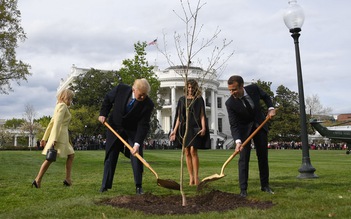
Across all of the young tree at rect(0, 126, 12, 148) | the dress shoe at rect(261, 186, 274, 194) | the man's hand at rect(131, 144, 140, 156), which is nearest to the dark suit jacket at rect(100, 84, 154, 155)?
the man's hand at rect(131, 144, 140, 156)

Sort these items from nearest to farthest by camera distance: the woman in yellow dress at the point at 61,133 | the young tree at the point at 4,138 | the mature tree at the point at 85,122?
the woman in yellow dress at the point at 61,133 < the mature tree at the point at 85,122 < the young tree at the point at 4,138

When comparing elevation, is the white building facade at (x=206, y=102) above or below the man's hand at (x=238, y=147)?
above

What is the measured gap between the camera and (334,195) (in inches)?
227

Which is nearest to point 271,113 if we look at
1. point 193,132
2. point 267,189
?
point 267,189

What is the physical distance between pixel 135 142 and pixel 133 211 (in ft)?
5.38

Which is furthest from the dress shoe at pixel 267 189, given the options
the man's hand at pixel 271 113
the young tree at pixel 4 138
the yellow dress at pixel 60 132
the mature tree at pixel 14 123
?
the mature tree at pixel 14 123

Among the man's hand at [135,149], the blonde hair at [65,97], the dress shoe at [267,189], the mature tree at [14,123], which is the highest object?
the mature tree at [14,123]

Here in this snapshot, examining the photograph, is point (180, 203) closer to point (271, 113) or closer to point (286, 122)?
point (271, 113)

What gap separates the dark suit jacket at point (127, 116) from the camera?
245 inches

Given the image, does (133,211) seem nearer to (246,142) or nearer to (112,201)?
(112,201)

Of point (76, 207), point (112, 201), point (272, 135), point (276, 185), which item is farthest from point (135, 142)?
point (272, 135)

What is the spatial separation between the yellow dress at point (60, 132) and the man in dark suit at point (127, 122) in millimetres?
1435

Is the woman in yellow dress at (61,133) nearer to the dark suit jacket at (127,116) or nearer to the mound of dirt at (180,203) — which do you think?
the dark suit jacket at (127,116)

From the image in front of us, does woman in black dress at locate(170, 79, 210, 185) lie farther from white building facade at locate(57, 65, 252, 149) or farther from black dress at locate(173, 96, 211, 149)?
white building facade at locate(57, 65, 252, 149)
